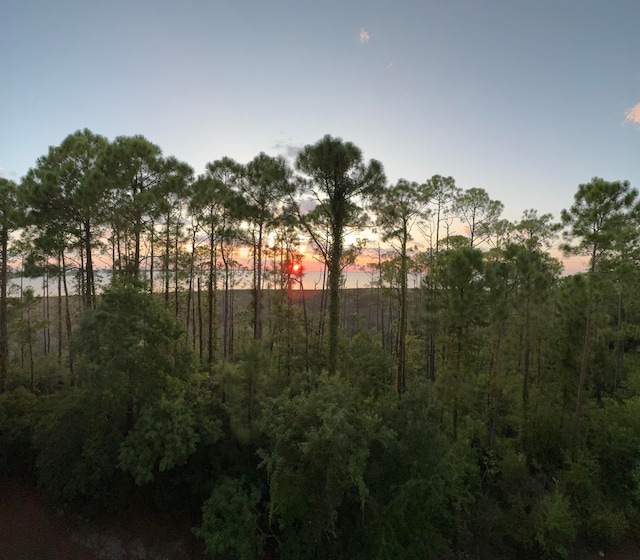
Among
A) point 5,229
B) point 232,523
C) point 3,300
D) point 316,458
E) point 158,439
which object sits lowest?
point 232,523

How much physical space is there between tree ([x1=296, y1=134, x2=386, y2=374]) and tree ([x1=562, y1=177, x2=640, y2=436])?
8247mm

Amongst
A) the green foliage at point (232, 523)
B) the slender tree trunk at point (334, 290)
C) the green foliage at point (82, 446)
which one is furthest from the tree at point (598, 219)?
the green foliage at point (82, 446)

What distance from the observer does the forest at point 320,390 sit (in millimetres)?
10953

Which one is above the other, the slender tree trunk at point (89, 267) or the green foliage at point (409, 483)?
the slender tree trunk at point (89, 267)

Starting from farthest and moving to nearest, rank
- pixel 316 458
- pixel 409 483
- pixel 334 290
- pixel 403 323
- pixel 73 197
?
pixel 403 323 < pixel 334 290 < pixel 73 197 < pixel 409 483 < pixel 316 458

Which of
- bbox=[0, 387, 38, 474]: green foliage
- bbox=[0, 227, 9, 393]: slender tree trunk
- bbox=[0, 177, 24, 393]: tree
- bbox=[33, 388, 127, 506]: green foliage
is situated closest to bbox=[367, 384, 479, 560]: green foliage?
bbox=[33, 388, 127, 506]: green foliage

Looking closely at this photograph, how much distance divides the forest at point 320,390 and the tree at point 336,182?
0.26 feet

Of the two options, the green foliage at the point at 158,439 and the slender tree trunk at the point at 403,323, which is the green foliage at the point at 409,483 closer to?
the slender tree trunk at the point at 403,323

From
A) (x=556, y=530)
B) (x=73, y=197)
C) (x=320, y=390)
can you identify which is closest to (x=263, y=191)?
(x=73, y=197)

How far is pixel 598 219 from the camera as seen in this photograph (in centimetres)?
1429

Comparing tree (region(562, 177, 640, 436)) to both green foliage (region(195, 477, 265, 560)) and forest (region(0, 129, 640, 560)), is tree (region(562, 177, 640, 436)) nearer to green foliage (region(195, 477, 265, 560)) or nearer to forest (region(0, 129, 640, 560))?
forest (region(0, 129, 640, 560))

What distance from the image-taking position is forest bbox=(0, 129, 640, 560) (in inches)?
431

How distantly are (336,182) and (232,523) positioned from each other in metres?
12.7

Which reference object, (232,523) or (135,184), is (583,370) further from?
(135,184)
